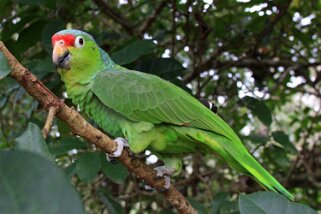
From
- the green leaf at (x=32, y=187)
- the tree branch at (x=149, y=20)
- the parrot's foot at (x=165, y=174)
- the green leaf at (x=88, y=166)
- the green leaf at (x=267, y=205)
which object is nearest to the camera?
the green leaf at (x=32, y=187)

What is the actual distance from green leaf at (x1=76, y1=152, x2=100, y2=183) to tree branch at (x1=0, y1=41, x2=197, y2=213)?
0.21 m

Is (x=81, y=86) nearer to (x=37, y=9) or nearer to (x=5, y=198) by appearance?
(x=37, y=9)

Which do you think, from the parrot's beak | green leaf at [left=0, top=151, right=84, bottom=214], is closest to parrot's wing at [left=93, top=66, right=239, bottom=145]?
the parrot's beak

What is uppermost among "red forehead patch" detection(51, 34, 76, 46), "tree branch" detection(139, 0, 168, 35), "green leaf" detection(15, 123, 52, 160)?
"green leaf" detection(15, 123, 52, 160)

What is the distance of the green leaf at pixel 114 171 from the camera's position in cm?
128

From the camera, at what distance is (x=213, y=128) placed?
114 centimetres

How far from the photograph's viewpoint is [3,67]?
692mm

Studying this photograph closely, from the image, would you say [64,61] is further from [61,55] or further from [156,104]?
[156,104]

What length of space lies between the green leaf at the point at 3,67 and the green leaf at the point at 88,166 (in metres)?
0.62

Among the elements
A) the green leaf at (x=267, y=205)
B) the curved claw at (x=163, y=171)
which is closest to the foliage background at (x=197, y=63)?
the curved claw at (x=163, y=171)

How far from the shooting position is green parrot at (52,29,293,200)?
45.3 inches

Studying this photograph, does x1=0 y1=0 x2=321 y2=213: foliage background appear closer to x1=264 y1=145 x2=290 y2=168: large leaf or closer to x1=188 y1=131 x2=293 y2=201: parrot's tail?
x1=264 y1=145 x2=290 y2=168: large leaf

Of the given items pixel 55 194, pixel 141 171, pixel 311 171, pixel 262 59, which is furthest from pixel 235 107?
pixel 55 194

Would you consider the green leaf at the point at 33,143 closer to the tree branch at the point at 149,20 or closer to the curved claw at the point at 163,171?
the curved claw at the point at 163,171
